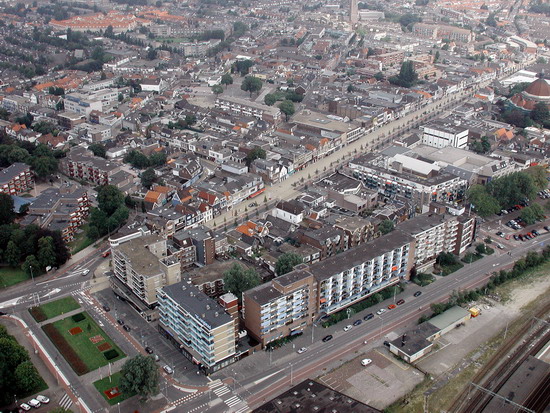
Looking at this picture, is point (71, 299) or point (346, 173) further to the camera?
point (346, 173)

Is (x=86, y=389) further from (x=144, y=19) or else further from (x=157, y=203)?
(x=144, y=19)

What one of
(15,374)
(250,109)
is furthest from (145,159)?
(15,374)

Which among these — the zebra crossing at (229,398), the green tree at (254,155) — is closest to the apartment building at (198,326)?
the zebra crossing at (229,398)

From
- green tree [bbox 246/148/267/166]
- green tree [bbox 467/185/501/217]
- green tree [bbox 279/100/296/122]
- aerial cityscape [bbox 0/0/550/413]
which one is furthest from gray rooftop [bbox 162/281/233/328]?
green tree [bbox 279/100/296/122]

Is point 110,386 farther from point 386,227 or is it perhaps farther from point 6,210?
point 386,227

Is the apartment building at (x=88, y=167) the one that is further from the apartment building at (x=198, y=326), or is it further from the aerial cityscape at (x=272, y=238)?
the apartment building at (x=198, y=326)

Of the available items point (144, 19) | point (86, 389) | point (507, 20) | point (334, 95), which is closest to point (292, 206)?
point (86, 389)

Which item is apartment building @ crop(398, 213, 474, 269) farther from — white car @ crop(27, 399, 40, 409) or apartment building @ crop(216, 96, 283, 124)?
apartment building @ crop(216, 96, 283, 124)
